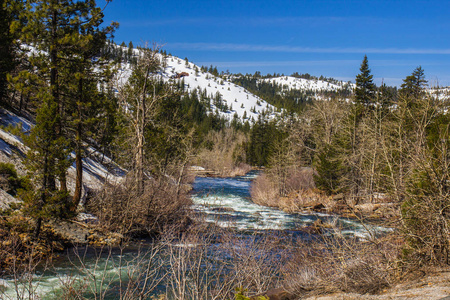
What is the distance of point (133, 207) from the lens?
15477 mm

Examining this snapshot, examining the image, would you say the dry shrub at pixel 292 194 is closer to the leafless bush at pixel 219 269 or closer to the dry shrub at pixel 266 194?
the dry shrub at pixel 266 194

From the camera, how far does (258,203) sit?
1069 inches

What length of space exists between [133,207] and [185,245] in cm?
995

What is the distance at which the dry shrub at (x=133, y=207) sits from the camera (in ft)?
49.7

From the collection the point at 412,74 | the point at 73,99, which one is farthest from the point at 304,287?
the point at 412,74

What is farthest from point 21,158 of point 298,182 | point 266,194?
point 298,182

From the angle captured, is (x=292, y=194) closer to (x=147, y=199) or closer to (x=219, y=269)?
(x=147, y=199)

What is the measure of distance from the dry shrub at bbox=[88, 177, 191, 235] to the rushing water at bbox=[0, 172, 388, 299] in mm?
1757

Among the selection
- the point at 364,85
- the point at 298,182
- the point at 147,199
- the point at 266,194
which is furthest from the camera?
the point at 364,85

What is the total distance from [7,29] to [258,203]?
22.0 meters

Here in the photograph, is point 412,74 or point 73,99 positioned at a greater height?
point 412,74

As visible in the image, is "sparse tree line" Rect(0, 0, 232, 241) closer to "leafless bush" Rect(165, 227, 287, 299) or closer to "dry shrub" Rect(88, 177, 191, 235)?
"dry shrub" Rect(88, 177, 191, 235)

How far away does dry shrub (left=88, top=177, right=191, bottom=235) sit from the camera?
597 inches

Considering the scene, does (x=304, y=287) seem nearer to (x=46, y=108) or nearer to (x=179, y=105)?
(x=46, y=108)
